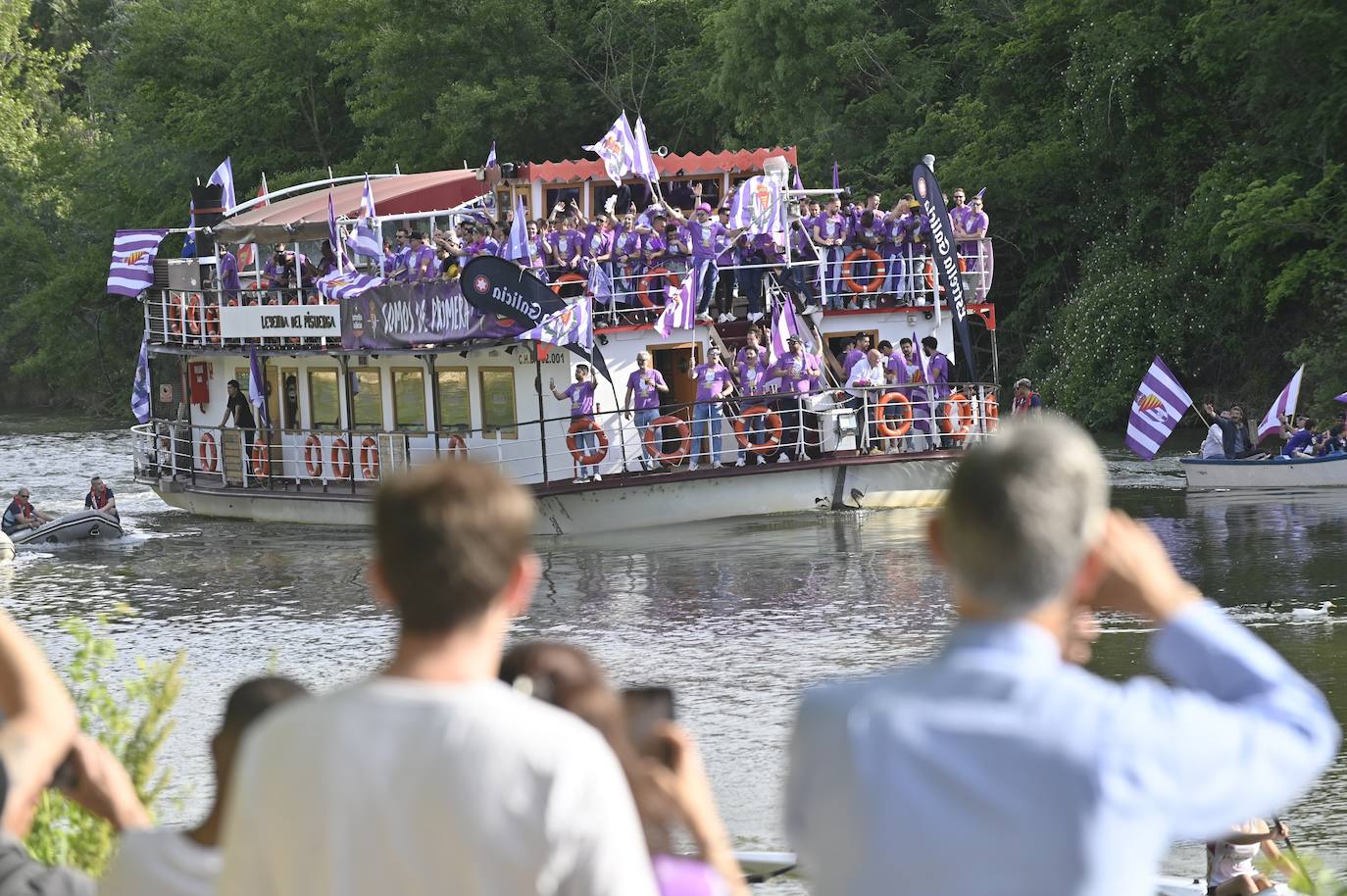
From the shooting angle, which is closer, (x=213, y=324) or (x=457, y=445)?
(x=457, y=445)

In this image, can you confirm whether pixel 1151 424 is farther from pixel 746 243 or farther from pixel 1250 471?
pixel 746 243

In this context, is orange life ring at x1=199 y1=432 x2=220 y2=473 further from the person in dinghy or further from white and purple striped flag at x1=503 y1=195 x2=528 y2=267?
white and purple striped flag at x1=503 y1=195 x2=528 y2=267

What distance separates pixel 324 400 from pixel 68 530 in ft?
14.3

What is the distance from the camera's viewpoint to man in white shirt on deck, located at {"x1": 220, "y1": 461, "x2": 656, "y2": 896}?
8.95ft

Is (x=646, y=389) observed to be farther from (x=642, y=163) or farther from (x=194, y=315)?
(x=194, y=315)

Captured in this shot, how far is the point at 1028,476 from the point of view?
272 centimetres

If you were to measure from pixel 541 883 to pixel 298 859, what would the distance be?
0.36 m

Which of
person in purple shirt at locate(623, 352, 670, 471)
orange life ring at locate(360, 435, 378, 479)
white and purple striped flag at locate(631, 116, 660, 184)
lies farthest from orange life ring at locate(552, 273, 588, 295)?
orange life ring at locate(360, 435, 378, 479)

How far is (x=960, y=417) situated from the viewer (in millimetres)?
25750

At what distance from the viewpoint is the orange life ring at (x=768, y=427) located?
25.3m

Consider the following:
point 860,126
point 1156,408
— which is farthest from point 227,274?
point 860,126

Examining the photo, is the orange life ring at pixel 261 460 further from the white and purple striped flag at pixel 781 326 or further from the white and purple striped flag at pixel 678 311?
the white and purple striped flag at pixel 781 326

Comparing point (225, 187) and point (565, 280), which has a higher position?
point (225, 187)

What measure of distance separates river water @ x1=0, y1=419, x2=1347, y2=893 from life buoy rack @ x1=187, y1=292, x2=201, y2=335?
3.39m
